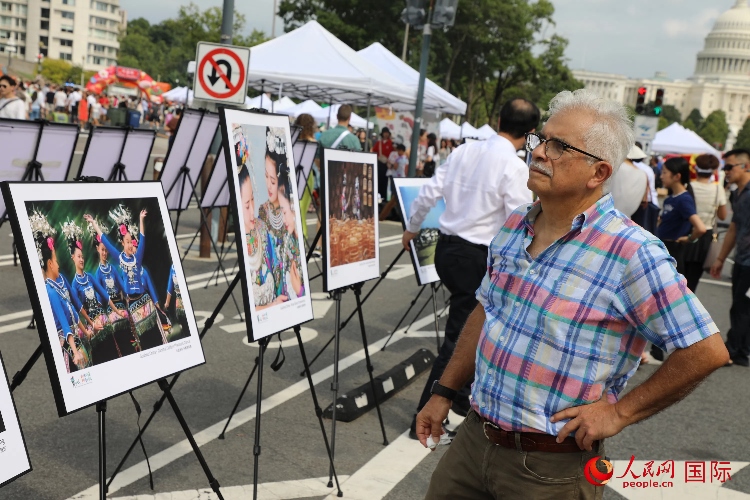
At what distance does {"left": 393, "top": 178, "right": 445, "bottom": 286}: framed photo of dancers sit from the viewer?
7176mm

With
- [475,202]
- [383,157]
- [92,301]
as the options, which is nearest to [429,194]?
[475,202]

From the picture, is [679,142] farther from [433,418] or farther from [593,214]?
[593,214]

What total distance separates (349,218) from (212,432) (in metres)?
1.59

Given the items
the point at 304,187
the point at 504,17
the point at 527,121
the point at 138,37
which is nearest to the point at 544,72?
the point at 504,17

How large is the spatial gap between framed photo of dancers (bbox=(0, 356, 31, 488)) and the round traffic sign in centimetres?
765

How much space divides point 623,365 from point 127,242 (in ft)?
6.26

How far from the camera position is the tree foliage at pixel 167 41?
49875mm

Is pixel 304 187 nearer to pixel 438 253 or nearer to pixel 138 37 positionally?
pixel 438 253

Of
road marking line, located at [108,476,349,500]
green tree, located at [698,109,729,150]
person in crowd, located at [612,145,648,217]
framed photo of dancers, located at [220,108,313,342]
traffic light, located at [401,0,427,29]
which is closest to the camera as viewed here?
framed photo of dancers, located at [220,108,313,342]

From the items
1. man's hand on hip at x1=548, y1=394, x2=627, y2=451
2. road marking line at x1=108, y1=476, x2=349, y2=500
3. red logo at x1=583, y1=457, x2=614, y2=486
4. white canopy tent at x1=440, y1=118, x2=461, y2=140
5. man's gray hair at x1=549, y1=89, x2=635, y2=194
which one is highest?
man's gray hair at x1=549, y1=89, x2=635, y2=194

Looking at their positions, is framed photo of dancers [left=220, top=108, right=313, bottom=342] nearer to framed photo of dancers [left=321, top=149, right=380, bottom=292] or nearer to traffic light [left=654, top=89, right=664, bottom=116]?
framed photo of dancers [left=321, top=149, right=380, bottom=292]

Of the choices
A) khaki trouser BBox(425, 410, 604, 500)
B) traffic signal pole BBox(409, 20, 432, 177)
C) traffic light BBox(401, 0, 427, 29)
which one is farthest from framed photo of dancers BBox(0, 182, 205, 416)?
traffic signal pole BBox(409, 20, 432, 177)

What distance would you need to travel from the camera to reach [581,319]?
8.26 ft

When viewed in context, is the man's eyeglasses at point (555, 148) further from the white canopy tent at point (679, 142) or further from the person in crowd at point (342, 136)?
the white canopy tent at point (679, 142)
